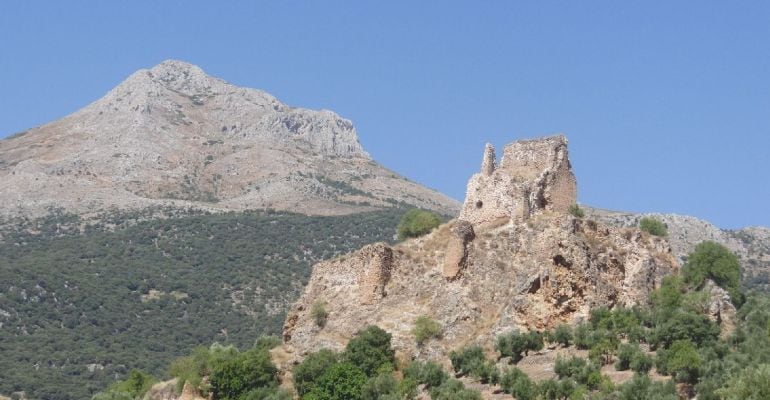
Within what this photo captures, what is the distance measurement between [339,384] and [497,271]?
8647 millimetres

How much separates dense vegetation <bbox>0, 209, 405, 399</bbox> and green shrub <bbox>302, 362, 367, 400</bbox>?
5070 cm

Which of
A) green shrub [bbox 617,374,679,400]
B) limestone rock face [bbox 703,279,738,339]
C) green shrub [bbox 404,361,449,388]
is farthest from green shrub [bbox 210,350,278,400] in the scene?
limestone rock face [bbox 703,279,738,339]

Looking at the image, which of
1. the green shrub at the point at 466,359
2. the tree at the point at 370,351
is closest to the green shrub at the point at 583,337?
the green shrub at the point at 466,359

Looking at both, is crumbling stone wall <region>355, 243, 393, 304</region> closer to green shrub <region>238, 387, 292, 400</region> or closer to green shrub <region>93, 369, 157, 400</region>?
green shrub <region>238, 387, 292, 400</region>

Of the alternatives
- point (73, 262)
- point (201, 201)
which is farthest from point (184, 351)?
point (201, 201)

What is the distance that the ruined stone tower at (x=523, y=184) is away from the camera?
180 feet

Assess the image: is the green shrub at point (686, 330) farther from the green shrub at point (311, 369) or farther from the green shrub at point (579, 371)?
the green shrub at point (311, 369)

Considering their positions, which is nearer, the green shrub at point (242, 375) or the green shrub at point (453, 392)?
the green shrub at point (453, 392)

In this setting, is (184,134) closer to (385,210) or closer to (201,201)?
(201,201)

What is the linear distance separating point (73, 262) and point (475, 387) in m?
92.1

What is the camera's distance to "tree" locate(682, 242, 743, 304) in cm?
5719

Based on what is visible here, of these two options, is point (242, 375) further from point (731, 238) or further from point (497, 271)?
point (731, 238)

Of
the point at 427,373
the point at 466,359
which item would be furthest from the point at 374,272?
the point at 466,359

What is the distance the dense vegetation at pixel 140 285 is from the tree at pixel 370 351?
50.3 m
